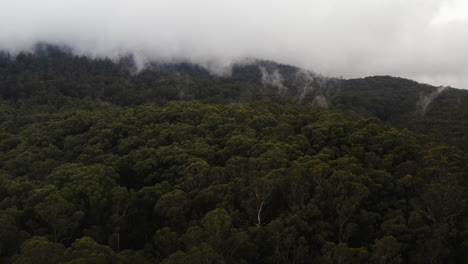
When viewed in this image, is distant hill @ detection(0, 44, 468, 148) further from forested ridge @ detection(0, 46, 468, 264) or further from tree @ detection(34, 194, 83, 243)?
tree @ detection(34, 194, 83, 243)

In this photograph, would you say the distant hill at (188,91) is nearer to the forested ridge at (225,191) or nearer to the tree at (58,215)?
the forested ridge at (225,191)

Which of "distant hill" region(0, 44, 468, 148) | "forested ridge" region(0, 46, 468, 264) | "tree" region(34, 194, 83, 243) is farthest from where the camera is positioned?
"distant hill" region(0, 44, 468, 148)

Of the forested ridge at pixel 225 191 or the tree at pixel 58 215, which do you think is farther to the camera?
the tree at pixel 58 215

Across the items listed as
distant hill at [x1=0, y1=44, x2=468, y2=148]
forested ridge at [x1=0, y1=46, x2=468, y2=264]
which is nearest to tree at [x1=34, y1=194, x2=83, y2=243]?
forested ridge at [x1=0, y1=46, x2=468, y2=264]

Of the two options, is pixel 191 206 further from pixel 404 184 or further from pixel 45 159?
pixel 45 159

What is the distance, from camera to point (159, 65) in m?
134

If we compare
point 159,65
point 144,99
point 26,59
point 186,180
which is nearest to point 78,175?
point 186,180

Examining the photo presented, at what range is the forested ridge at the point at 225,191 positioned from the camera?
2097 cm

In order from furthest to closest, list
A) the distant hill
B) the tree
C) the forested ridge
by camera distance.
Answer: the distant hill, the tree, the forested ridge

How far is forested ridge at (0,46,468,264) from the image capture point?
68.8 ft

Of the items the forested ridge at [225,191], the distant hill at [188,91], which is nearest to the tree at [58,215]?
the forested ridge at [225,191]

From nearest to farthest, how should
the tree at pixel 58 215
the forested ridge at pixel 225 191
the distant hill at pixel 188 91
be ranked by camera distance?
the forested ridge at pixel 225 191, the tree at pixel 58 215, the distant hill at pixel 188 91

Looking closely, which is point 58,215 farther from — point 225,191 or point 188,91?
point 188,91

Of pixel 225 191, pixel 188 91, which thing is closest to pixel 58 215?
pixel 225 191
